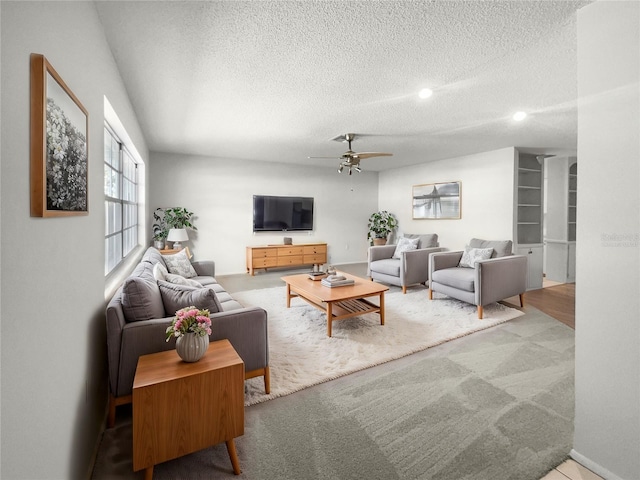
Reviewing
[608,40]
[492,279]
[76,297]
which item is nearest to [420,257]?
[492,279]

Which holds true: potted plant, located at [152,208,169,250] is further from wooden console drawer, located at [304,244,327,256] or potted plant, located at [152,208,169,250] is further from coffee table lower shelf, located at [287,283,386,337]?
coffee table lower shelf, located at [287,283,386,337]

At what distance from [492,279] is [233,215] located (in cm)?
474

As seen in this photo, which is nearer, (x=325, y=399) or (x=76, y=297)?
(x=76, y=297)

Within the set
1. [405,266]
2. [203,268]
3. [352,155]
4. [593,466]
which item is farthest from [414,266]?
[593,466]

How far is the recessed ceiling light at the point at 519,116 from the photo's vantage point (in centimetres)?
339

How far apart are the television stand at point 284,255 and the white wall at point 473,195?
7.01ft

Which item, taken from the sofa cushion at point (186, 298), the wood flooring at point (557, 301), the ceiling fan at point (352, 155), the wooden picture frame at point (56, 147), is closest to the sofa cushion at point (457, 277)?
the wood flooring at point (557, 301)

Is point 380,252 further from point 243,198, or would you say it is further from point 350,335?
point 243,198

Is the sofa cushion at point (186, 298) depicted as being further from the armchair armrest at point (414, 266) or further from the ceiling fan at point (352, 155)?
the armchair armrest at point (414, 266)

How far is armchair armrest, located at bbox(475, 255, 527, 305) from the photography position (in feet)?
11.8

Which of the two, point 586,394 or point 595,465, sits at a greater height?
point 586,394

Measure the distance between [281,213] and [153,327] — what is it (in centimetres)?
508

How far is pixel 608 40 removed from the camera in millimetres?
1433

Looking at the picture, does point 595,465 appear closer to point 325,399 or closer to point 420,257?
point 325,399
